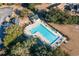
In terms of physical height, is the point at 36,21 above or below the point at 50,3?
below

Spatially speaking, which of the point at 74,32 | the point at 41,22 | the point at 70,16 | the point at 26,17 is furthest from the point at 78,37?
the point at 26,17

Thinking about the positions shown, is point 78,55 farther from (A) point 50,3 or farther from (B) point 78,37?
(A) point 50,3

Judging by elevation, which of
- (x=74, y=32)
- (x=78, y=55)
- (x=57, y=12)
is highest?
(x=57, y=12)

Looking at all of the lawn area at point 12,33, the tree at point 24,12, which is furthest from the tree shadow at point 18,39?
the tree at point 24,12

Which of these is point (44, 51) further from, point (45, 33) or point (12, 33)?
point (12, 33)

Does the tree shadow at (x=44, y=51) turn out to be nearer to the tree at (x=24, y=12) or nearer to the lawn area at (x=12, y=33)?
the lawn area at (x=12, y=33)
